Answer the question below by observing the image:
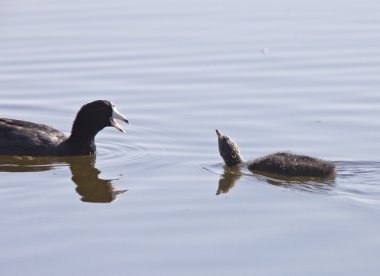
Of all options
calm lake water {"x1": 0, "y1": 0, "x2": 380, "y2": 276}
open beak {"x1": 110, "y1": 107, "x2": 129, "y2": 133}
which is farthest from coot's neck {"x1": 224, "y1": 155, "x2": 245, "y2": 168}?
open beak {"x1": 110, "y1": 107, "x2": 129, "y2": 133}

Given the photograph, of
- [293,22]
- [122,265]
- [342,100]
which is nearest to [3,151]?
[342,100]

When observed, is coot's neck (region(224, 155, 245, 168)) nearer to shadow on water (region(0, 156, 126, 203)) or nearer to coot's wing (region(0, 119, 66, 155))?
shadow on water (region(0, 156, 126, 203))

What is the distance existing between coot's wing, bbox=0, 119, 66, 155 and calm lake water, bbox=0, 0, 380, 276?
1.00 feet

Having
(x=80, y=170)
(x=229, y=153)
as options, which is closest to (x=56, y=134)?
(x=80, y=170)

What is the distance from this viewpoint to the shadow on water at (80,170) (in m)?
10.1

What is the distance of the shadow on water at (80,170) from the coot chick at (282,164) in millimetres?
1125

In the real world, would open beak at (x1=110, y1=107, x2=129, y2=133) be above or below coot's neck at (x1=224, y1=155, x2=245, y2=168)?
above

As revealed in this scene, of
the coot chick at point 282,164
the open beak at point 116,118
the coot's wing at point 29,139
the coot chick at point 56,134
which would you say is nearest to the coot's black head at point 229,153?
the coot chick at point 282,164

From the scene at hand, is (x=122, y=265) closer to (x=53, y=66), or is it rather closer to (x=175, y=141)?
(x=175, y=141)

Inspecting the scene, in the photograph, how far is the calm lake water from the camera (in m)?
8.24

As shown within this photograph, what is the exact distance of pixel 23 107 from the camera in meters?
13.4

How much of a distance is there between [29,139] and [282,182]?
3.08 m

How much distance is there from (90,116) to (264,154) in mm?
2018

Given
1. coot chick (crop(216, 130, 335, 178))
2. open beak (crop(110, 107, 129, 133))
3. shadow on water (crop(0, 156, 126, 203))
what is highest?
open beak (crop(110, 107, 129, 133))
